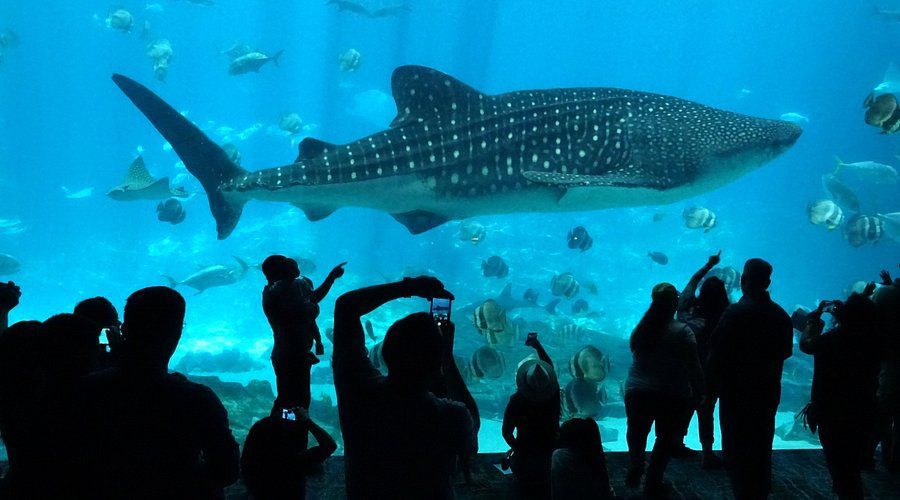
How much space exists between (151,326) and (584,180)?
508 cm

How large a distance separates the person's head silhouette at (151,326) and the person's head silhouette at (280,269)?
2.58m

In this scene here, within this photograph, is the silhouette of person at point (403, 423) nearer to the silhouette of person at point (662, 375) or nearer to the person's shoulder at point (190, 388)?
the person's shoulder at point (190, 388)

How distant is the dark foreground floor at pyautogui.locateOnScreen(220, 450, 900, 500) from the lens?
3.94m

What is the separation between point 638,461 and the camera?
13.5 feet

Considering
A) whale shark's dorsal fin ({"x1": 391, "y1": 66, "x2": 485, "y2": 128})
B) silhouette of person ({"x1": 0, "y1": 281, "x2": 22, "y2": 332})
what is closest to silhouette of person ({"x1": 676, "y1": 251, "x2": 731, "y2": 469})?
whale shark's dorsal fin ({"x1": 391, "y1": 66, "x2": 485, "y2": 128})

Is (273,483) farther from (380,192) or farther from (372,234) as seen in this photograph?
(372,234)

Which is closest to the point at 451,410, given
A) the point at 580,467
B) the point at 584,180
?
the point at 580,467

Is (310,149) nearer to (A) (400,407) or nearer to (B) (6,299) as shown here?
(B) (6,299)

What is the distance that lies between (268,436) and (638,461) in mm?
2866

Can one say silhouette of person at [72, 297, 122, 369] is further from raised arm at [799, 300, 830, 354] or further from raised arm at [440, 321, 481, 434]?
raised arm at [799, 300, 830, 354]

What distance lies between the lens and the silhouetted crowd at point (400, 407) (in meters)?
1.96

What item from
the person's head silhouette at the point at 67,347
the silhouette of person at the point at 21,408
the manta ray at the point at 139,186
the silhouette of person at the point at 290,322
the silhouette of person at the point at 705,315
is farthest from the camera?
the manta ray at the point at 139,186

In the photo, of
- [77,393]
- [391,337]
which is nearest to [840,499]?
[391,337]

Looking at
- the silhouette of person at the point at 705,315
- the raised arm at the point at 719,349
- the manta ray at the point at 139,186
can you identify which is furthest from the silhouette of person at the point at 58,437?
the manta ray at the point at 139,186
